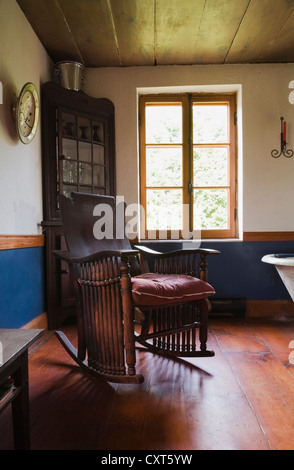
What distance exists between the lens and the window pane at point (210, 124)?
3.53m

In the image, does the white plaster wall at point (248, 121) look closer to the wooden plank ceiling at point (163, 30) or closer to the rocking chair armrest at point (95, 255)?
the wooden plank ceiling at point (163, 30)

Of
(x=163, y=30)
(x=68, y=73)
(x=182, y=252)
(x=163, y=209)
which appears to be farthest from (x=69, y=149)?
(x=182, y=252)

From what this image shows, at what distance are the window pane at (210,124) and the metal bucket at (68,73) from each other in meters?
1.18

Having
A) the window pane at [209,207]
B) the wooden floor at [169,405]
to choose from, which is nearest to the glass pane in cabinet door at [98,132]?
the window pane at [209,207]

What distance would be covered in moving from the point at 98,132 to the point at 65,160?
47cm

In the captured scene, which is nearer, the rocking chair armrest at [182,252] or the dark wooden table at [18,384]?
the dark wooden table at [18,384]

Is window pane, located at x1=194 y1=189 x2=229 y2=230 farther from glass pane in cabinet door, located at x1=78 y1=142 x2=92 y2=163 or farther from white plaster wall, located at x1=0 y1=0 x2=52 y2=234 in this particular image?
white plaster wall, located at x1=0 y1=0 x2=52 y2=234

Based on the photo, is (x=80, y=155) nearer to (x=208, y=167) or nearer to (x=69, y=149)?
(x=69, y=149)

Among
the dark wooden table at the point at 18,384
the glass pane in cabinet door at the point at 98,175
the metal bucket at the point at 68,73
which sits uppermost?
the metal bucket at the point at 68,73

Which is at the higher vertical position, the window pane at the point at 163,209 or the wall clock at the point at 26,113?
the wall clock at the point at 26,113

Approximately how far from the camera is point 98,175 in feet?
10.8

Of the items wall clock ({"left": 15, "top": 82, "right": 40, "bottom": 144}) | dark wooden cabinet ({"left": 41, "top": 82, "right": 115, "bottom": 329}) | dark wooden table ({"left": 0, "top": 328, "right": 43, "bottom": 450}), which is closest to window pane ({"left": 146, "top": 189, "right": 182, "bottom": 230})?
dark wooden cabinet ({"left": 41, "top": 82, "right": 115, "bottom": 329})

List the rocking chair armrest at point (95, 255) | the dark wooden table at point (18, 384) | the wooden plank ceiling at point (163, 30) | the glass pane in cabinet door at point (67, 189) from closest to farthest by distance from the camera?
the dark wooden table at point (18, 384) < the rocking chair armrest at point (95, 255) < the wooden plank ceiling at point (163, 30) < the glass pane in cabinet door at point (67, 189)

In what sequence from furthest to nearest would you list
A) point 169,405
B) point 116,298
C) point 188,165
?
point 188,165 < point 116,298 < point 169,405
